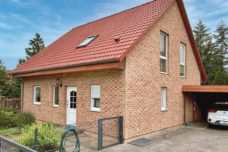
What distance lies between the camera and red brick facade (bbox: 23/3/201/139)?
9.45 m

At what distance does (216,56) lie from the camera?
127 feet

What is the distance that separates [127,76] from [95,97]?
2081 millimetres

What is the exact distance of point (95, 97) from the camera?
1050 cm

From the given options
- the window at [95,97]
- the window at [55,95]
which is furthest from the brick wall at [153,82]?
the window at [55,95]

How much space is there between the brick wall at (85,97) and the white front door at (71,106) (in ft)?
0.81

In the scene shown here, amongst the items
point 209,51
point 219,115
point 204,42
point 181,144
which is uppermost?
point 204,42

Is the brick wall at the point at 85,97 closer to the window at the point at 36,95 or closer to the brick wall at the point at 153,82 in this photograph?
the window at the point at 36,95

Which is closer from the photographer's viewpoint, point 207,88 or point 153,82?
point 153,82

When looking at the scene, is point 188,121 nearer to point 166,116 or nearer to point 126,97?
point 166,116

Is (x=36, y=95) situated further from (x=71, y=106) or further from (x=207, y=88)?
(x=207, y=88)

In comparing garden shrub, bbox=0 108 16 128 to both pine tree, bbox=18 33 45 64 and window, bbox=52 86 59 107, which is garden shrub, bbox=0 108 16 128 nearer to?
window, bbox=52 86 59 107

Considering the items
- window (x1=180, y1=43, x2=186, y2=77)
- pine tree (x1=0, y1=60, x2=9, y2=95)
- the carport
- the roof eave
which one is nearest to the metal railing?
the roof eave

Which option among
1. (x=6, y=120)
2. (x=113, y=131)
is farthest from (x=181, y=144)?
(x=6, y=120)

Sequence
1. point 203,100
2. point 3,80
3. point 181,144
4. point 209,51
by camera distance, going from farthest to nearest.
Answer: point 209,51 < point 3,80 < point 203,100 < point 181,144
